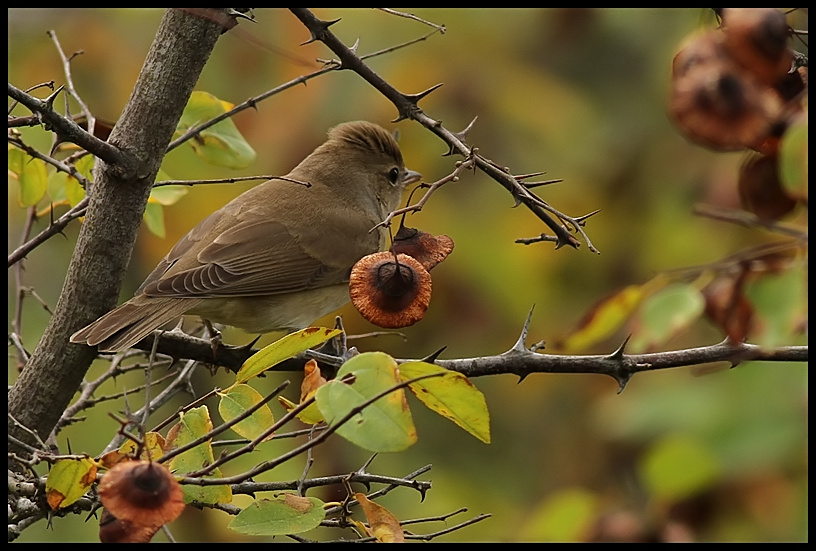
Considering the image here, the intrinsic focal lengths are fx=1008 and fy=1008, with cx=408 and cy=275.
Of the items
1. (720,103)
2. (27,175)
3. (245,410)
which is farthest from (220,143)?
(720,103)

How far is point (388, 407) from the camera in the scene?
1.91m

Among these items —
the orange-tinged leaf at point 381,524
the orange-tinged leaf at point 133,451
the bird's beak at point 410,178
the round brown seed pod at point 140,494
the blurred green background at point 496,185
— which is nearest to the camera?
the round brown seed pod at point 140,494

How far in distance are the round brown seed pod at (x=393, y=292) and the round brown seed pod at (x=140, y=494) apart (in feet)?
2.67

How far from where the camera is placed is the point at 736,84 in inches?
63.9

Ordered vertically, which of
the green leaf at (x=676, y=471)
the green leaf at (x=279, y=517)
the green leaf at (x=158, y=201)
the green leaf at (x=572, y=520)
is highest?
the green leaf at (x=158, y=201)

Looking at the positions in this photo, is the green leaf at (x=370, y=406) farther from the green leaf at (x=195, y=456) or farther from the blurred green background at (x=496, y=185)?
the blurred green background at (x=496, y=185)

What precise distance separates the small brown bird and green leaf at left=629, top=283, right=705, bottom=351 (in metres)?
2.20

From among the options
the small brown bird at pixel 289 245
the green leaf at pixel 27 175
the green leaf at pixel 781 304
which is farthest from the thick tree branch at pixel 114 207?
the green leaf at pixel 781 304

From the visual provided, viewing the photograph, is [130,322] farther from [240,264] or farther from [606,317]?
[606,317]

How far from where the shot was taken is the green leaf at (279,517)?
2094mm

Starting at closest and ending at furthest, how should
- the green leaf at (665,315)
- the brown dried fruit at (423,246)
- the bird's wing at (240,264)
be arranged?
the green leaf at (665,315), the brown dried fruit at (423,246), the bird's wing at (240,264)

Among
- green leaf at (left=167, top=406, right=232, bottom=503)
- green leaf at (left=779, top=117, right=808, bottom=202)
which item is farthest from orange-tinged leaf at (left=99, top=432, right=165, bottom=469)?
green leaf at (left=779, top=117, right=808, bottom=202)

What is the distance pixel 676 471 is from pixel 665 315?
164 centimetres

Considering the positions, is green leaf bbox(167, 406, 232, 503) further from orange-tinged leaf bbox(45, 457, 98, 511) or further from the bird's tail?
the bird's tail
